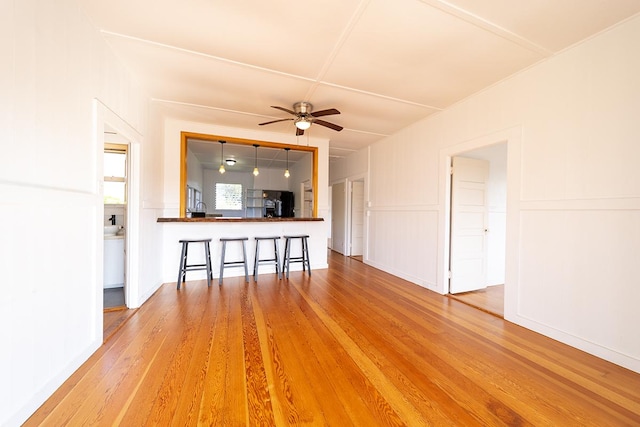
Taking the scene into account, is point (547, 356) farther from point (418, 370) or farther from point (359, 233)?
point (359, 233)

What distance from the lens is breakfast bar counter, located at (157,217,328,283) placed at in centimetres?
386

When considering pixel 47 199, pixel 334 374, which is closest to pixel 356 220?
pixel 334 374

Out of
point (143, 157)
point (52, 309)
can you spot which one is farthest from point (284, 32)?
point (52, 309)

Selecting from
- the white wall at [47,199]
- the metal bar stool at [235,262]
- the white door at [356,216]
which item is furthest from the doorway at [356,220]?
the white wall at [47,199]

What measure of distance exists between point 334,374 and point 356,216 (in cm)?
504

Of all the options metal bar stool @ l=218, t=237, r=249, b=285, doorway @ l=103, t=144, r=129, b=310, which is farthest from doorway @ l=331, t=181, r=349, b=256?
doorway @ l=103, t=144, r=129, b=310

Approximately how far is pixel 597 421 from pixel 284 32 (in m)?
3.38

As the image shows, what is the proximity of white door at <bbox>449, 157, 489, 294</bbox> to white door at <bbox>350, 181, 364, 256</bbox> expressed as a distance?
3.14 m

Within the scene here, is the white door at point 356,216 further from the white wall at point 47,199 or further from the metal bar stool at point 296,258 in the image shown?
the white wall at point 47,199

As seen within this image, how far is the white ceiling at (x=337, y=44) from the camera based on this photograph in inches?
70.4

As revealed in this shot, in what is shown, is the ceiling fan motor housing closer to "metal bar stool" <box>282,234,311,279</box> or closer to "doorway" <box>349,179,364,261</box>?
"metal bar stool" <box>282,234,311,279</box>

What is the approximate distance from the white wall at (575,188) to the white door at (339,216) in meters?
3.80

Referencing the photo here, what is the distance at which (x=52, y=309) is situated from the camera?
1.52 metres

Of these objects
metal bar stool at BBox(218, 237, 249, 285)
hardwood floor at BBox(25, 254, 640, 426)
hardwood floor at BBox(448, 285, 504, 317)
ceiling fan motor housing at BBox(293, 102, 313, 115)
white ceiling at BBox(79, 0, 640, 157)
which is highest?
white ceiling at BBox(79, 0, 640, 157)
